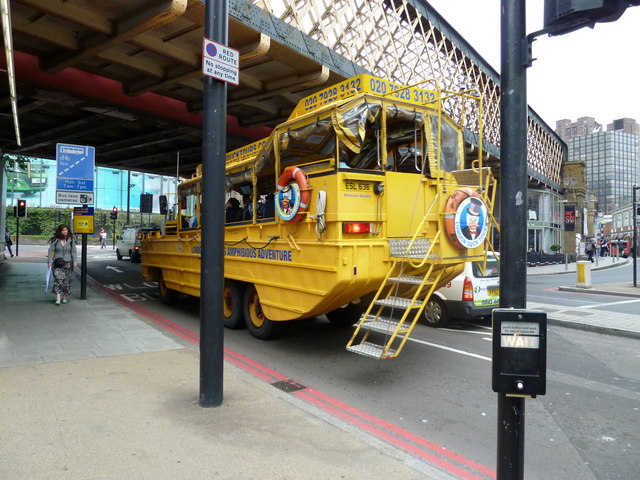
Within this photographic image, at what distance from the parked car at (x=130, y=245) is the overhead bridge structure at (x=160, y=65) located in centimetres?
738

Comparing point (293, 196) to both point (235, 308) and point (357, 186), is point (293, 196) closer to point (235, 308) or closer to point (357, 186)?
point (357, 186)

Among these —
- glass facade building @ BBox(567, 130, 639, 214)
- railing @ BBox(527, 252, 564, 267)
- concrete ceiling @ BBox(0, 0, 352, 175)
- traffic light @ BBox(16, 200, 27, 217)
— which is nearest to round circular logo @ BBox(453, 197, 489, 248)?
concrete ceiling @ BBox(0, 0, 352, 175)

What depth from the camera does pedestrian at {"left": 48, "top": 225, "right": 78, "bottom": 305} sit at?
10.5 meters

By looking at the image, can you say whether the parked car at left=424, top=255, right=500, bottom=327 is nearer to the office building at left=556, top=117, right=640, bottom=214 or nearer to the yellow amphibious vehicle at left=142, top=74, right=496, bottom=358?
the yellow amphibious vehicle at left=142, top=74, right=496, bottom=358

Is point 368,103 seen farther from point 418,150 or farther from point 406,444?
point 406,444

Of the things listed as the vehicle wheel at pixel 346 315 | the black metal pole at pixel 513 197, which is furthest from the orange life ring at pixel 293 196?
the black metal pole at pixel 513 197

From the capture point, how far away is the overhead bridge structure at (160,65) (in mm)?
8273

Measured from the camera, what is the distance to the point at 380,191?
20.0 ft

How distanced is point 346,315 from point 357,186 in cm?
357

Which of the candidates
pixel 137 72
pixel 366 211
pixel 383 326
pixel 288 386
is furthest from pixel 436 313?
pixel 137 72

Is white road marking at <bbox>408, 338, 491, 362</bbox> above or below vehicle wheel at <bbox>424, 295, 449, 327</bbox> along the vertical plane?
below

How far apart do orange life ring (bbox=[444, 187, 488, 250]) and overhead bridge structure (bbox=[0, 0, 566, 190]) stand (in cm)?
91

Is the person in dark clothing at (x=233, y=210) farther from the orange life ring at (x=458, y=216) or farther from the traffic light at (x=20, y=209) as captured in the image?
the traffic light at (x=20, y=209)

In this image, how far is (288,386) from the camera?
17.9 feet
